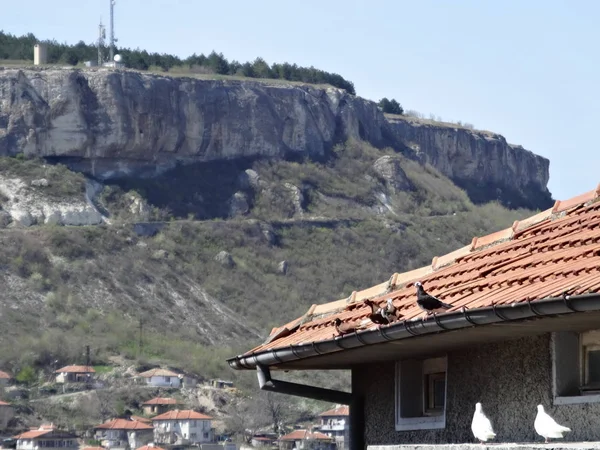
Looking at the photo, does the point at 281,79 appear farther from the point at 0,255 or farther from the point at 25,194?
the point at 0,255

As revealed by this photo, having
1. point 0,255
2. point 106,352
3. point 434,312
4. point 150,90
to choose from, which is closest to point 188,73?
point 150,90

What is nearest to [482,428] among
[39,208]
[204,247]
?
[39,208]

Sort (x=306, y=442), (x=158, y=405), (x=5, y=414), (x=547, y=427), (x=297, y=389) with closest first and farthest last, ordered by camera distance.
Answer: (x=547, y=427) → (x=297, y=389) → (x=306, y=442) → (x=5, y=414) → (x=158, y=405)

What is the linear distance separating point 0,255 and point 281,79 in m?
47.8

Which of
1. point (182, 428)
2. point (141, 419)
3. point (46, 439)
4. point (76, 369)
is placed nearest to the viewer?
point (46, 439)

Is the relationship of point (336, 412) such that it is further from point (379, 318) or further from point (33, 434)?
point (379, 318)

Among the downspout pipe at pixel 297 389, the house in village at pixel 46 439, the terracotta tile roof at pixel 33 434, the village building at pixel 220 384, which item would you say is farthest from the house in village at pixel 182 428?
the downspout pipe at pixel 297 389

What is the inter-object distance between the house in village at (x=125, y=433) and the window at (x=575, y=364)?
237 feet

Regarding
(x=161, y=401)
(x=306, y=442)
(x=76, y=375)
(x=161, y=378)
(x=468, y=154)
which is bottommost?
(x=306, y=442)

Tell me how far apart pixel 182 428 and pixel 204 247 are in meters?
36.3

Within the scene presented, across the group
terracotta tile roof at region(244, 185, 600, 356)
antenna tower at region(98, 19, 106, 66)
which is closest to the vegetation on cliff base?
antenna tower at region(98, 19, 106, 66)

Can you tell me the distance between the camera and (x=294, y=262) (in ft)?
383

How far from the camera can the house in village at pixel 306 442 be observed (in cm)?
7631

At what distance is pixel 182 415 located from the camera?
83812mm
